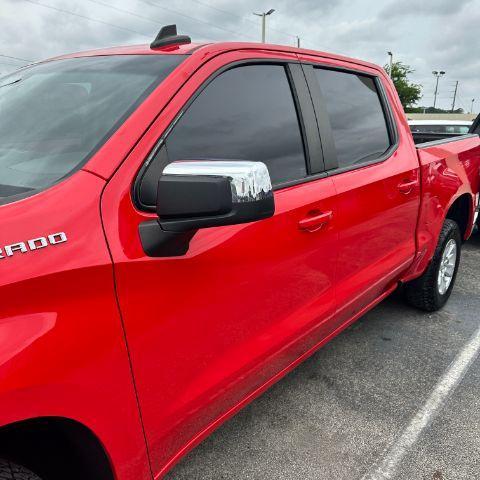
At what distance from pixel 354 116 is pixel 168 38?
1144 mm

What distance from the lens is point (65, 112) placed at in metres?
1.65

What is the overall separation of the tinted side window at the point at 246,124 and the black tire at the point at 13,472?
36.9 inches

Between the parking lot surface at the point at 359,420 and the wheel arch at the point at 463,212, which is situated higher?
the wheel arch at the point at 463,212

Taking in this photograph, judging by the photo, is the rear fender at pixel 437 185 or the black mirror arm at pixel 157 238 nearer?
the black mirror arm at pixel 157 238

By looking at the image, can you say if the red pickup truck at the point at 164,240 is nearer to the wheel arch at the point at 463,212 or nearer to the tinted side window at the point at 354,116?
the tinted side window at the point at 354,116

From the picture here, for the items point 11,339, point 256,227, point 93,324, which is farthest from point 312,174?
point 11,339

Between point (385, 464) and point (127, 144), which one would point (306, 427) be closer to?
point (385, 464)

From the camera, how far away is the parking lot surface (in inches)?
84.5

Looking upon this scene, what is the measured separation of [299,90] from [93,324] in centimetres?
142

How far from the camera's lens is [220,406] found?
177 cm

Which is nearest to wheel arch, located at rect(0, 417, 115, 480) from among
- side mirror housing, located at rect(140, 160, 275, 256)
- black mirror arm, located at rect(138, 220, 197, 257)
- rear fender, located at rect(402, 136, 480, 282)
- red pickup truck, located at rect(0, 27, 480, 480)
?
red pickup truck, located at rect(0, 27, 480, 480)

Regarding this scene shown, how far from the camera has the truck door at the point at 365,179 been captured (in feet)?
7.53

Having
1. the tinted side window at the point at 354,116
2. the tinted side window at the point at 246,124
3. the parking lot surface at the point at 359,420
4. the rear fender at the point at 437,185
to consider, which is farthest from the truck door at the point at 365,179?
the parking lot surface at the point at 359,420

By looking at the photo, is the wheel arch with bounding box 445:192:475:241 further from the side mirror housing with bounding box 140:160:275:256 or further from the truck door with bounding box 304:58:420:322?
the side mirror housing with bounding box 140:160:275:256
